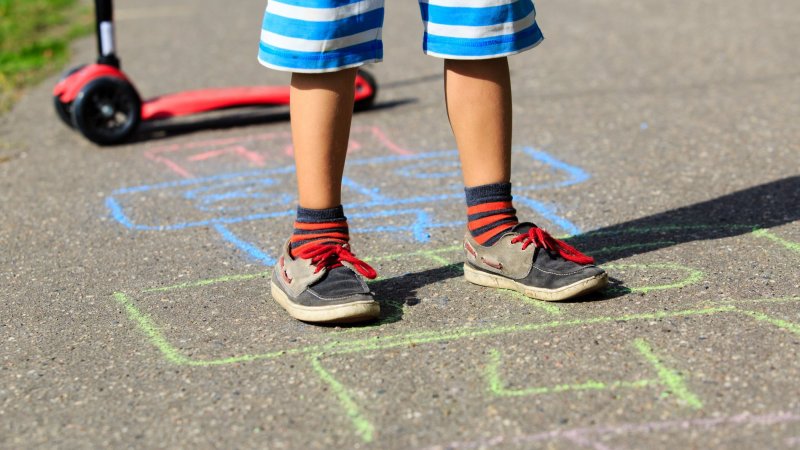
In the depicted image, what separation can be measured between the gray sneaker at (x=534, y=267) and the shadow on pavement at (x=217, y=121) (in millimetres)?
2600

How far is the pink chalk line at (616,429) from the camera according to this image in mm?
2098

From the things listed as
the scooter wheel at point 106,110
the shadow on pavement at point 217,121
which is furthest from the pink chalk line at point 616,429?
the shadow on pavement at point 217,121

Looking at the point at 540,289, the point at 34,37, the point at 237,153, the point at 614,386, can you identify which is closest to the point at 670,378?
the point at 614,386

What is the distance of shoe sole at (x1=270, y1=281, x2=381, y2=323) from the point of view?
2678 millimetres

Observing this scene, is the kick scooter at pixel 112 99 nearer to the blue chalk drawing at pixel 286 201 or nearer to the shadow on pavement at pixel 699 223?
the blue chalk drawing at pixel 286 201

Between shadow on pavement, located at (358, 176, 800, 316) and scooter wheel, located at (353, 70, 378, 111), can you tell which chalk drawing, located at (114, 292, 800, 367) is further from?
scooter wheel, located at (353, 70, 378, 111)

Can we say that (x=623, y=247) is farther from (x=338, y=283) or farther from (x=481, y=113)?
(x=338, y=283)

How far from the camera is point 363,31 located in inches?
108

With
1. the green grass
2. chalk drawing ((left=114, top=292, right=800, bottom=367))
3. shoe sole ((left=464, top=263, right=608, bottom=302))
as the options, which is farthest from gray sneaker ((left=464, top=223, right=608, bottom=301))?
the green grass

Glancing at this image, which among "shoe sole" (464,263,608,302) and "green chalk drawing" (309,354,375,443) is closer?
"green chalk drawing" (309,354,375,443)

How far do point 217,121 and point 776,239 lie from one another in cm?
299

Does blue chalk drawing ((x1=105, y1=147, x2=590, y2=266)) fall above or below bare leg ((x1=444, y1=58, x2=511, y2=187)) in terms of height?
below

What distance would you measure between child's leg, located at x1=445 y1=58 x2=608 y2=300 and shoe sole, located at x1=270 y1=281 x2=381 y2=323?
0.37 meters

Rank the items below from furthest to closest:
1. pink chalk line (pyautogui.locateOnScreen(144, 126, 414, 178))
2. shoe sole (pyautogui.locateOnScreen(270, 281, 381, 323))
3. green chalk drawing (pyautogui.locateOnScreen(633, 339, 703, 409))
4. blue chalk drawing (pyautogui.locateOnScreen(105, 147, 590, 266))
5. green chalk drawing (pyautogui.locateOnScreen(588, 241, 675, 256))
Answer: pink chalk line (pyautogui.locateOnScreen(144, 126, 414, 178)) < blue chalk drawing (pyautogui.locateOnScreen(105, 147, 590, 266)) < green chalk drawing (pyautogui.locateOnScreen(588, 241, 675, 256)) < shoe sole (pyautogui.locateOnScreen(270, 281, 381, 323)) < green chalk drawing (pyautogui.locateOnScreen(633, 339, 703, 409))
